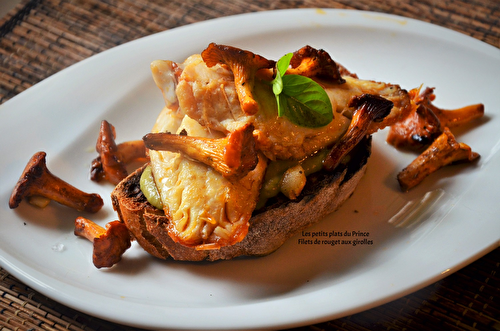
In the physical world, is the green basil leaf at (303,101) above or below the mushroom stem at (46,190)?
above

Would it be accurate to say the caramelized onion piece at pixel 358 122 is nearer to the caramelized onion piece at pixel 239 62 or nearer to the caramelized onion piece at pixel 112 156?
the caramelized onion piece at pixel 239 62

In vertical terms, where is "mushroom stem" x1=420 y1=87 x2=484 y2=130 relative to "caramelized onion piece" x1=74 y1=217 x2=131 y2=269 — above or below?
above

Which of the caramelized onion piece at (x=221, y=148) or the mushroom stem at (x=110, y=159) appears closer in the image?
the caramelized onion piece at (x=221, y=148)

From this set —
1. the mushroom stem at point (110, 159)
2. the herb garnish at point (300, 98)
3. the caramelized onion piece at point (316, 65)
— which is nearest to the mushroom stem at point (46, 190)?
the mushroom stem at point (110, 159)

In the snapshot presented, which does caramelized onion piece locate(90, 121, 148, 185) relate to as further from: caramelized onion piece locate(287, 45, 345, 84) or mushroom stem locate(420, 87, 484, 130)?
mushroom stem locate(420, 87, 484, 130)

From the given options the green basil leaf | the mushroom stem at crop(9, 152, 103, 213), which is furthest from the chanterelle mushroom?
the mushroom stem at crop(9, 152, 103, 213)

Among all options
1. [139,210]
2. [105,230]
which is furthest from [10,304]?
[139,210]
